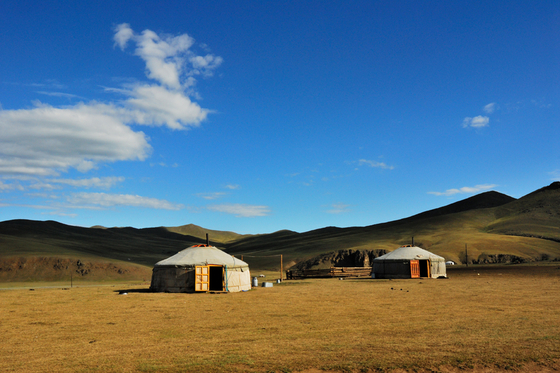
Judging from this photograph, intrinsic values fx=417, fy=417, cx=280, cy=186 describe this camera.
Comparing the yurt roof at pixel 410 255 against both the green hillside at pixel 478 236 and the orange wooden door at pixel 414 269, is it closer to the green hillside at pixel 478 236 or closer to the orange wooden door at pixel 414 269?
the orange wooden door at pixel 414 269

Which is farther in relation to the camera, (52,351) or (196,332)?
(196,332)

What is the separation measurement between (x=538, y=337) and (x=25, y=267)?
47534mm

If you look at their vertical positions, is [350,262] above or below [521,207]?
below

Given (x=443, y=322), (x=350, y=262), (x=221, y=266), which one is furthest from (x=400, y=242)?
(x=443, y=322)

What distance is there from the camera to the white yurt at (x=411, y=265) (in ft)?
118

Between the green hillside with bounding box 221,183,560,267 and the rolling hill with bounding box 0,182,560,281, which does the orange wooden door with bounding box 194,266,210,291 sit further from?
the green hillside with bounding box 221,183,560,267

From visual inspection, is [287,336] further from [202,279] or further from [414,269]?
[414,269]

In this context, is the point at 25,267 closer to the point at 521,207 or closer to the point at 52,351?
the point at 52,351

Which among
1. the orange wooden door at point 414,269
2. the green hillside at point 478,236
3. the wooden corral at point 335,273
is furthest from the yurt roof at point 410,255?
the green hillside at point 478,236

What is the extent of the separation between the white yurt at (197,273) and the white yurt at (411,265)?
50.5 ft

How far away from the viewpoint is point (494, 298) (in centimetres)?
1855

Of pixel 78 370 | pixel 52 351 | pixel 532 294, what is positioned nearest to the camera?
pixel 78 370

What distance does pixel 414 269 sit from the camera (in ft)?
118

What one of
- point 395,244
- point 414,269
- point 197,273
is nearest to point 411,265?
point 414,269
